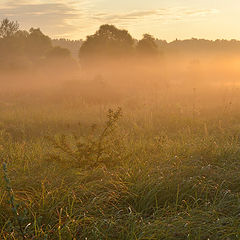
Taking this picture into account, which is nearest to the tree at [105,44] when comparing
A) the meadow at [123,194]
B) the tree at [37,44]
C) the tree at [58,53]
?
the tree at [58,53]

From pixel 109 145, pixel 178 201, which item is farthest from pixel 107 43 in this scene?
pixel 178 201

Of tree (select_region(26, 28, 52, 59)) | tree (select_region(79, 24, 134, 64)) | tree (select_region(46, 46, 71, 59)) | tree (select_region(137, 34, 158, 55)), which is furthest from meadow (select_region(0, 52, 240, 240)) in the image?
tree (select_region(26, 28, 52, 59))

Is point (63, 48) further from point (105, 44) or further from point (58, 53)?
point (105, 44)

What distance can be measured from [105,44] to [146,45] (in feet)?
9.55

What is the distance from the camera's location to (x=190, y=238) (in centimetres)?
334

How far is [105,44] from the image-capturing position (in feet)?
82.2

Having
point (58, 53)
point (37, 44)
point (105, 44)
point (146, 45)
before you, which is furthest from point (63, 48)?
point (146, 45)

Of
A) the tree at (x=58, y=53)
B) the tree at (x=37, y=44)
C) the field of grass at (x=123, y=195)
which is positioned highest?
the tree at (x=37, y=44)

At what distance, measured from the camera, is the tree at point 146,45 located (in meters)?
25.6

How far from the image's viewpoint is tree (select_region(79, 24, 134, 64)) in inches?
984

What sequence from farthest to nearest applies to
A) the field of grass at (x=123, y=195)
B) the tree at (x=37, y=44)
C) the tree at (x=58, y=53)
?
the tree at (x=37, y=44), the tree at (x=58, y=53), the field of grass at (x=123, y=195)

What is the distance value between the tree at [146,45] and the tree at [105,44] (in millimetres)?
949

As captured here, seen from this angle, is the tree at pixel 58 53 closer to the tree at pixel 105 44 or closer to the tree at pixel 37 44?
the tree at pixel 37 44

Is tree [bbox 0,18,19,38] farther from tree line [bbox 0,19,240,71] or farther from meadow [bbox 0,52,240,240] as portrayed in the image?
meadow [bbox 0,52,240,240]
